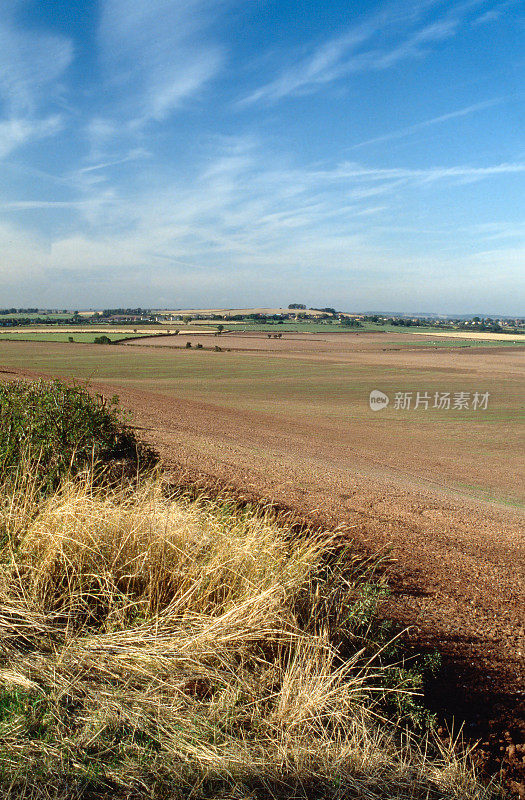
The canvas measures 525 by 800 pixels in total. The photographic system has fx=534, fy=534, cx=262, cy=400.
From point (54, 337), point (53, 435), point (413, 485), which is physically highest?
point (54, 337)

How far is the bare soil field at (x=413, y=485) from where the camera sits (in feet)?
13.8

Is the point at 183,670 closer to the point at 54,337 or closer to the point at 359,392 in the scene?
the point at 359,392

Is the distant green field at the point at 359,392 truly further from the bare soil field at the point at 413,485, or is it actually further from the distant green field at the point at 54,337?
the distant green field at the point at 54,337

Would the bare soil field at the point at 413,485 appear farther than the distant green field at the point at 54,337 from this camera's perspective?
No

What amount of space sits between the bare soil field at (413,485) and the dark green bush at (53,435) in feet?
4.06

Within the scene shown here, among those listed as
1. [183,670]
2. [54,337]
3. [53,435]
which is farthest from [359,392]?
[54,337]

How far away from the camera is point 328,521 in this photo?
6.84 meters

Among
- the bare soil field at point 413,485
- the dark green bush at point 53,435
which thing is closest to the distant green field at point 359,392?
the bare soil field at point 413,485

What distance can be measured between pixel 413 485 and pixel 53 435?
8024 millimetres

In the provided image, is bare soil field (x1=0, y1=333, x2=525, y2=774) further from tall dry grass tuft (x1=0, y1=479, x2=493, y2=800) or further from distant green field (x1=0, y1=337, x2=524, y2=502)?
tall dry grass tuft (x1=0, y1=479, x2=493, y2=800)

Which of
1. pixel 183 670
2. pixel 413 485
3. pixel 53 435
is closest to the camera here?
pixel 183 670

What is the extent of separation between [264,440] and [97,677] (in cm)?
1196

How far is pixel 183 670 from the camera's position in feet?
11.2

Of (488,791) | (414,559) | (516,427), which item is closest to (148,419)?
(414,559)
